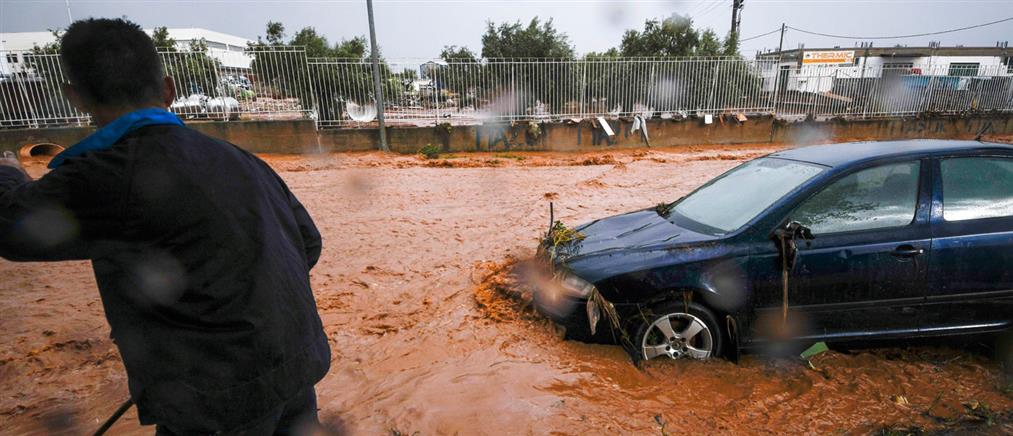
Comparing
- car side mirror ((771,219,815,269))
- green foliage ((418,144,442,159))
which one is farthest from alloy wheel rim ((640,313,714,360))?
green foliage ((418,144,442,159))

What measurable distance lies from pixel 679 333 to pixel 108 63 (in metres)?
3.15

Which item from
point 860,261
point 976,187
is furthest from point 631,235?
point 976,187

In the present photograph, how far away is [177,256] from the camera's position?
4.27 ft

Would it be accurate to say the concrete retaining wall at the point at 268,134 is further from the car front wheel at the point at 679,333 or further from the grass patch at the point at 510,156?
the car front wheel at the point at 679,333

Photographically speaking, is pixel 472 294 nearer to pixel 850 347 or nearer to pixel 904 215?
pixel 850 347

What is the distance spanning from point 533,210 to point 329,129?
27.8 feet

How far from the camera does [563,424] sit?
2.72m

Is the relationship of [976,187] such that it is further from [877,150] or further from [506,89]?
[506,89]

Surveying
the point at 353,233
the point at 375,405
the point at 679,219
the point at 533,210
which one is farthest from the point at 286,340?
the point at 533,210

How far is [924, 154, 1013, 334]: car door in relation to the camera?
10.5ft

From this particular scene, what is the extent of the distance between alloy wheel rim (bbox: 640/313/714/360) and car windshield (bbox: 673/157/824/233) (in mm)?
671

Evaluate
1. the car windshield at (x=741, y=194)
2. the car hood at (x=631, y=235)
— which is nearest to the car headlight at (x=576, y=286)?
the car hood at (x=631, y=235)

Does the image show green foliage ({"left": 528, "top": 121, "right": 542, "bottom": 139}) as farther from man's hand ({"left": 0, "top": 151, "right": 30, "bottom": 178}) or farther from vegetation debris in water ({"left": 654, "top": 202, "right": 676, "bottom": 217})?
man's hand ({"left": 0, "top": 151, "right": 30, "bottom": 178})

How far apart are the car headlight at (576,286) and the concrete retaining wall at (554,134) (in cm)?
1140
